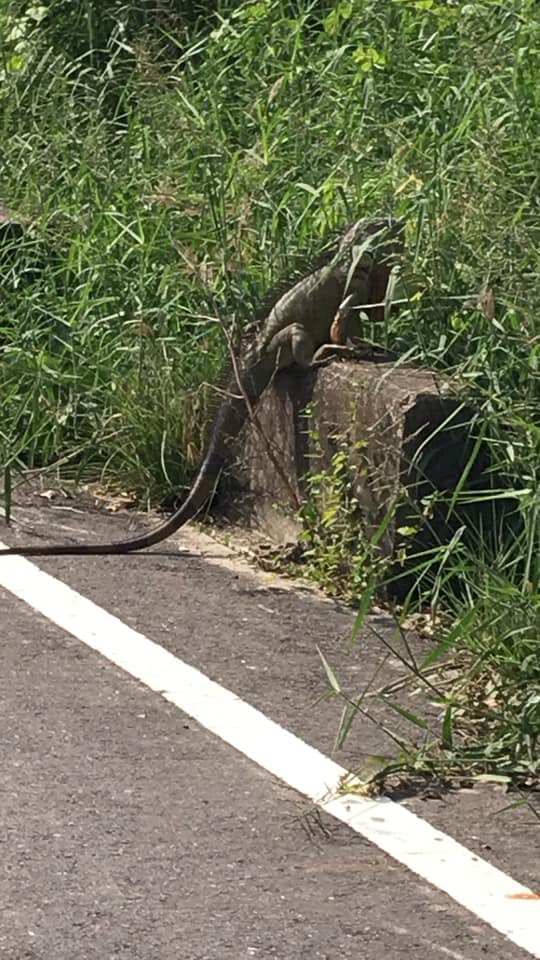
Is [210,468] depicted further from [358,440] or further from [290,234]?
[290,234]

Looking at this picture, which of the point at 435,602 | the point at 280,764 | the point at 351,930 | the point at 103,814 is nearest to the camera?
the point at 351,930

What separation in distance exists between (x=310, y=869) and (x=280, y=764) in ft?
1.97

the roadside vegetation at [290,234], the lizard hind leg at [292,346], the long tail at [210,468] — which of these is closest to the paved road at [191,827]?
the roadside vegetation at [290,234]

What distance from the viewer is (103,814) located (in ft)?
14.5

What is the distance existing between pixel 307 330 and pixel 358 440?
74cm

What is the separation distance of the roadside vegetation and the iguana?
6.2 inches

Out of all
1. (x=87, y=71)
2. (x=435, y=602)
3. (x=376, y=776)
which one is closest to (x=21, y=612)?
Answer: (x=435, y=602)

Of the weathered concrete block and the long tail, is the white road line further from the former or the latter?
the weathered concrete block

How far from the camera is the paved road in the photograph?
385 centimetres

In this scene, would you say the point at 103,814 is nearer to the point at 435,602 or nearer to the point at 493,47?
the point at 435,602

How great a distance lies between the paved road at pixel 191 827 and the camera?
12.6ft

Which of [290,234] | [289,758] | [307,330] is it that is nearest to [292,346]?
[307,330]

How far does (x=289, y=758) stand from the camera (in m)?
4.77

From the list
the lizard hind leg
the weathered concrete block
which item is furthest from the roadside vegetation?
the lizard hind leg
